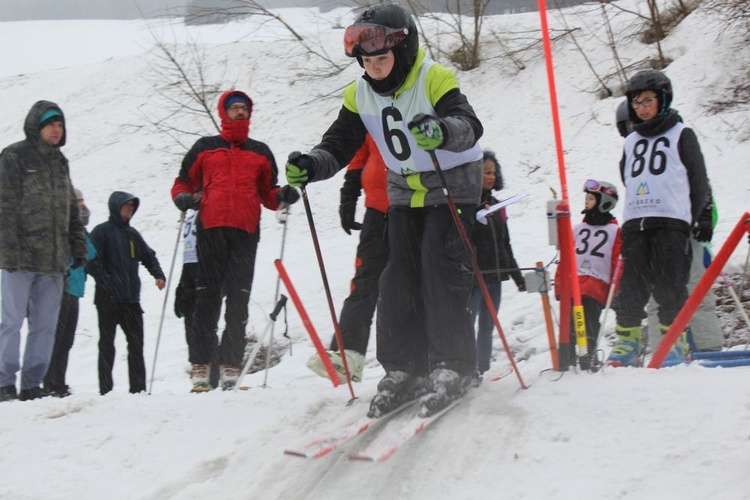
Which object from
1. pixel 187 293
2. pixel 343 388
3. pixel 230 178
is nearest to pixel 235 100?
pixel 230 178

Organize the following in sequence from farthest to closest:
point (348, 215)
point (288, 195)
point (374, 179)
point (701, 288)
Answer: point (288, 195)
point (348, 215)
point (374, 179)
point (701, 288)

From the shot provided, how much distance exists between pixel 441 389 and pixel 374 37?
5.56ft

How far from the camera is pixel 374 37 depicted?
3549 millimetres

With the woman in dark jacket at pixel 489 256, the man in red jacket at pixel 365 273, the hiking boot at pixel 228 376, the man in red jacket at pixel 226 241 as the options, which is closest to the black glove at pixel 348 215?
the man in red jacket at pixel 365 273

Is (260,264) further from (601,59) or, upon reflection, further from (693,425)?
(693,425)

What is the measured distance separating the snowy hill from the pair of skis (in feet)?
0.18

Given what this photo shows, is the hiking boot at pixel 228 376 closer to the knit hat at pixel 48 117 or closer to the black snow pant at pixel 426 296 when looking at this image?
the black snow pant at pixel 426 296

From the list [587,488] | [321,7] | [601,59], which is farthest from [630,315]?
[321,7]

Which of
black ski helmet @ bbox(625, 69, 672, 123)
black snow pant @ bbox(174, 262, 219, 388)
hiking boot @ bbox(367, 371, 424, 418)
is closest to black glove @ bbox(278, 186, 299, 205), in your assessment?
black snow pant @ bbox(174, 262, 219, 388)

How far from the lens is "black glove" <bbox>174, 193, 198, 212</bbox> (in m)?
5.59

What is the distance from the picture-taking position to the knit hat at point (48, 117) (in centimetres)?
556

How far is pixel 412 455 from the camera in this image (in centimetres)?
307

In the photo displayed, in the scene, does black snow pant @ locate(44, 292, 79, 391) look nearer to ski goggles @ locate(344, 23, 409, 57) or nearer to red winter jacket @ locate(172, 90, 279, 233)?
red winter jacket @ locate(172, 90, 279, 233)

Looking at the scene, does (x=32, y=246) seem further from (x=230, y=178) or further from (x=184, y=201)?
(x=230, y=178)
